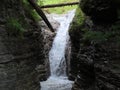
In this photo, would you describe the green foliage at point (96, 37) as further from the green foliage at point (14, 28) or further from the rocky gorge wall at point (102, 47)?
the green foliage at point (14, 28)

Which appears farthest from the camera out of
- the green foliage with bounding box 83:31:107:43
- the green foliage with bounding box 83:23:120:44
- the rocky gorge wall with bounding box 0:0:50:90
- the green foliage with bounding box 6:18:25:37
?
the green foliage with bounding box 6:18:25:37

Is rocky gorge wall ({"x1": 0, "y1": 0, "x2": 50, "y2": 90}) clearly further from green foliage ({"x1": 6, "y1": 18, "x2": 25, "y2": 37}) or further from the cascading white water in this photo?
the cascading white water

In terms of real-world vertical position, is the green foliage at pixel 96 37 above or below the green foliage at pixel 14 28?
below

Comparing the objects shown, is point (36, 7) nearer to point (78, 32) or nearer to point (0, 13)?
point (78, 32)

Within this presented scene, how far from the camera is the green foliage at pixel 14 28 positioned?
12387 millimetres

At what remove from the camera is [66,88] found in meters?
16.5

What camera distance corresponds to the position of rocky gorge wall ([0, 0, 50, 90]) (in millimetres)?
11961

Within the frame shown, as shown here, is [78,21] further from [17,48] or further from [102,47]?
[102,47]

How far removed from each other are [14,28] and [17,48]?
80 cm

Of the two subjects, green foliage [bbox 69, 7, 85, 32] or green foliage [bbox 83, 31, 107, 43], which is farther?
green foliage [bbox 69, 7, 85, 32]

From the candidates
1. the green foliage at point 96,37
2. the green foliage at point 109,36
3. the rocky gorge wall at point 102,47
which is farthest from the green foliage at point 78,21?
the green foliage at point 109,36

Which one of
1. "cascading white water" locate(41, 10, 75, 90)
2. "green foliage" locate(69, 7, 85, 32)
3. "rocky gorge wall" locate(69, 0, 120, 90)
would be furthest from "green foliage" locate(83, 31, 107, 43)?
"cascading white water" locate(41, 10, 75, 90)

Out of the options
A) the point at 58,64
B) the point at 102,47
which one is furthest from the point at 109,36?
the point at 58,64

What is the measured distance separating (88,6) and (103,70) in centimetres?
255
